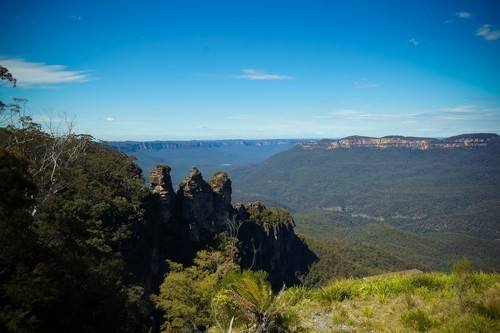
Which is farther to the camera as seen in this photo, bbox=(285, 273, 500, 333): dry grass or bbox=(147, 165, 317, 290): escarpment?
bbox=(147, 165, 317, 290): escarpment

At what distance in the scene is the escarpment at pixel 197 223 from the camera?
58812mm

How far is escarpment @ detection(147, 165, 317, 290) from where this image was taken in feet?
193

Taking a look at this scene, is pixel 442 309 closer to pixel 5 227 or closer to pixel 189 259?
pixel 5 227

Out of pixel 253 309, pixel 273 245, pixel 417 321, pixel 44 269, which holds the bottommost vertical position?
pixel 273 245

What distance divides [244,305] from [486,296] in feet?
18.6

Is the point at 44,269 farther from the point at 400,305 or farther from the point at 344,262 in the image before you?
the point at 344,262

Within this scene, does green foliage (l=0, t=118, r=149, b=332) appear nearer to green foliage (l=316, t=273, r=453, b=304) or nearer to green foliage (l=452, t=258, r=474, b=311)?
green foliage (l=316, t=273, r=453, b=304)

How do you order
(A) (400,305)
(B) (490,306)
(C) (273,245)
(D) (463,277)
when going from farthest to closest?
(C) (273,245) < (A) (400,305) < (D) (463,277) < (B) (490,306)

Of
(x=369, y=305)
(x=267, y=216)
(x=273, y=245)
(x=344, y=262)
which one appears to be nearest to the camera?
(x=369, y=305)

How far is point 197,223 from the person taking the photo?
222 feet

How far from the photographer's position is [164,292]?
28.3m

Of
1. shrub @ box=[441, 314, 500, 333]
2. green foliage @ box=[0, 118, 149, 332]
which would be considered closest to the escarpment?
green foliage @ box=[0, 118, 149, 332]

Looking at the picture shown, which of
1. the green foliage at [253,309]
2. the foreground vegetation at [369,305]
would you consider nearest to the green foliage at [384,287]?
the foreground vegetation at [369,305]

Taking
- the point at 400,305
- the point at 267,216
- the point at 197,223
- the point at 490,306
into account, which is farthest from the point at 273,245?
the point at 490,306
